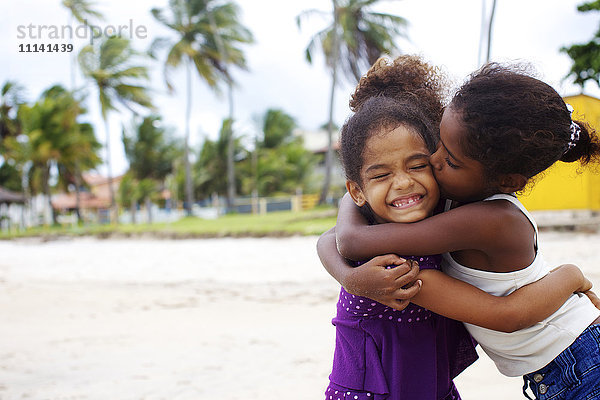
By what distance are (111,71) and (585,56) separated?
1987cm

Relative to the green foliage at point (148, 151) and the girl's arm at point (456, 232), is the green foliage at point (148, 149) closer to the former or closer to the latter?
the green foliage at point (148, 151)

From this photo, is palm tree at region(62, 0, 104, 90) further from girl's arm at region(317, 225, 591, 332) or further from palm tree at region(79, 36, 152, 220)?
girl's arm at region(317, 225, 591, 332)

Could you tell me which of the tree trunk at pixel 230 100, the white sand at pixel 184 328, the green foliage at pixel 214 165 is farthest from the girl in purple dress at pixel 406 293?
the green foliage at pixel 214 165

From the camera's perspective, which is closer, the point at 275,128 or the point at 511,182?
the point at 511,182

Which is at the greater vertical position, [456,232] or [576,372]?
[456,232]

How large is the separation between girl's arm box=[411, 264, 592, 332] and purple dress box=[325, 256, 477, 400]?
0.09 m

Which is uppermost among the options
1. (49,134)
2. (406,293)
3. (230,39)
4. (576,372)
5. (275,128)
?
(230,39)

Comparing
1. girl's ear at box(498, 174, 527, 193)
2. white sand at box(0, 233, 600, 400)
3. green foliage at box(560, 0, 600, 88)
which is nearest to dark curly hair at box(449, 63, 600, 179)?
girl's ear at box(498, 174, 527, 193)

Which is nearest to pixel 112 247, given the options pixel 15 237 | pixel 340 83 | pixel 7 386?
pixel 15 237

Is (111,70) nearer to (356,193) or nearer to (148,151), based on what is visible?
(148,151)

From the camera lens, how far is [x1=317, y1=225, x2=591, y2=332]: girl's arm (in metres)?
1.30

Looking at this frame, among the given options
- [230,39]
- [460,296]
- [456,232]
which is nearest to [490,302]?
[460,296]

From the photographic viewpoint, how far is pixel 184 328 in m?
5.14

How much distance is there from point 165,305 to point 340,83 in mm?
13616
